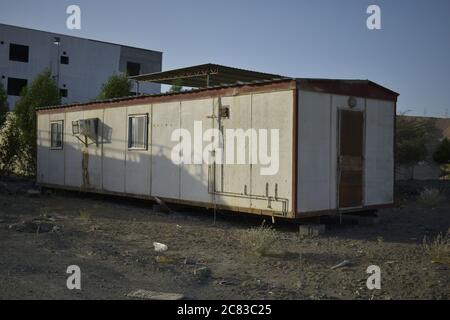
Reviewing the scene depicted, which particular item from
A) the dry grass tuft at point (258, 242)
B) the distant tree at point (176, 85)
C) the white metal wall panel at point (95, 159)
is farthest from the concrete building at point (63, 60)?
the dry grass tuft at point (258, 242)

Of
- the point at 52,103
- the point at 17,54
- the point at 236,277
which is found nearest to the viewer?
the point at 236,277

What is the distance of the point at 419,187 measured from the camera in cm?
1786

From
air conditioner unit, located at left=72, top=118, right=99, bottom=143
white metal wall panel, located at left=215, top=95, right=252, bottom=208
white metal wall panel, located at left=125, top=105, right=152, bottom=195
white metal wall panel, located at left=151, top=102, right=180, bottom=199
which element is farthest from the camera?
air conditioner unit, located at left=72, top=118, right=99, bottom=143

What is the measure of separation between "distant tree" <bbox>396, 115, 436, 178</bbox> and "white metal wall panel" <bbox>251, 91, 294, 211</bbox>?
46.7 ft

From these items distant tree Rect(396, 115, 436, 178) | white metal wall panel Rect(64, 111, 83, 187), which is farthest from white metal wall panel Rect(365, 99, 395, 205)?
distant tree Rect(396, 115, 436, 178)

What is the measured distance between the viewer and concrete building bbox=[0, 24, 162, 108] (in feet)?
110

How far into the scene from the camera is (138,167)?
41.2ft

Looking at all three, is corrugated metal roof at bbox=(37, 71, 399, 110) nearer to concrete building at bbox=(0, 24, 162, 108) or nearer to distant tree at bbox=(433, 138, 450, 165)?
distant tree at bbox=(433, 138, 450, 165)

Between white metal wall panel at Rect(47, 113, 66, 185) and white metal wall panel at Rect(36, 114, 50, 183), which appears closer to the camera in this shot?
white metal wall panel at Rect(47, 113, 66, 185)

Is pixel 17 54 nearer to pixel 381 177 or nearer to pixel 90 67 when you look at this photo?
pixel 90 67

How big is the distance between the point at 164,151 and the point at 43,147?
6.34 metres

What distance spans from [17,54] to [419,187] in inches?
1065

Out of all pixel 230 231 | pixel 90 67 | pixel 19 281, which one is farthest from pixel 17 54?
pixel 19 281

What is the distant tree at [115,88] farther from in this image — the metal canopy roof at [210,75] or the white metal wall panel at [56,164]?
the white metal wall panel at [56,164]
